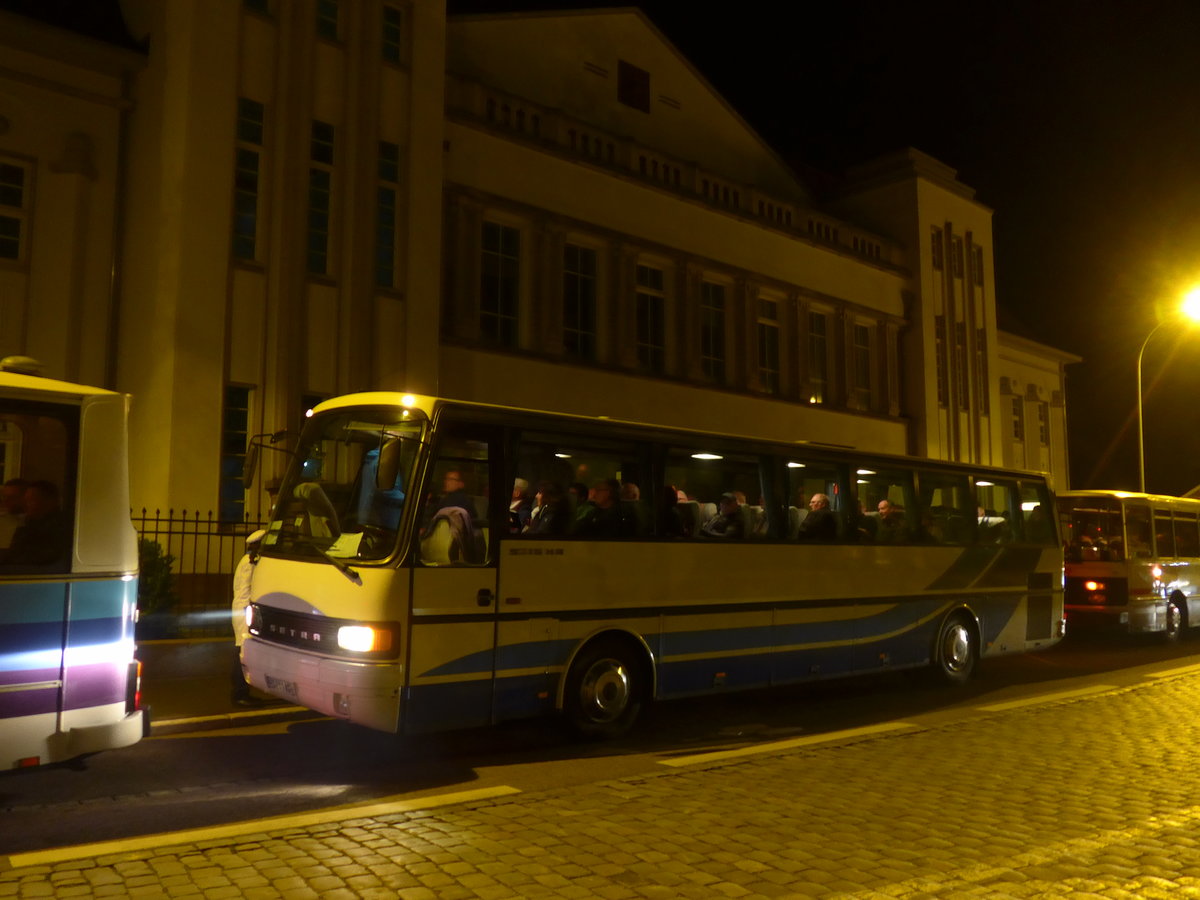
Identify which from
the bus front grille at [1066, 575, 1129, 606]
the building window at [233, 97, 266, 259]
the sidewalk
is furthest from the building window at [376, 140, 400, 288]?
the bus front grille at [1066, 575, 1129, 606]

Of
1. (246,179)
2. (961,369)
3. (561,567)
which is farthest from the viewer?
(961,369)

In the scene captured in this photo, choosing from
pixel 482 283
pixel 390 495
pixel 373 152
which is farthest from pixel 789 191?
pixel 390 495

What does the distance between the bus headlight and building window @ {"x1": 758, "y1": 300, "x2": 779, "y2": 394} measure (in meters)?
20.5

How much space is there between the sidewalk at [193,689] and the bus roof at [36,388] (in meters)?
4.06

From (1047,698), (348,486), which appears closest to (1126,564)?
(1047,698)

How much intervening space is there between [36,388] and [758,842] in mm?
4955

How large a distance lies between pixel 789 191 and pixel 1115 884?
27.7 meters

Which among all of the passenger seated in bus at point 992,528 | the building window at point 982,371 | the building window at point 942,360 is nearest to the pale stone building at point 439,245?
the building window at point 942,360

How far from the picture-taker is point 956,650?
43.0 ft

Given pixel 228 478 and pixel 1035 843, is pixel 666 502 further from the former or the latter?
pixel 228 478

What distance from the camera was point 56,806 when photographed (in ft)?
21.7

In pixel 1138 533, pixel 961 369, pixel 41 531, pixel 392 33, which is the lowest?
pixel 41 531

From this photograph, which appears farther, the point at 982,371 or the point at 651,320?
the point at 982,371

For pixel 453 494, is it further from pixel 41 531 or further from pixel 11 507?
pixel 11 507
